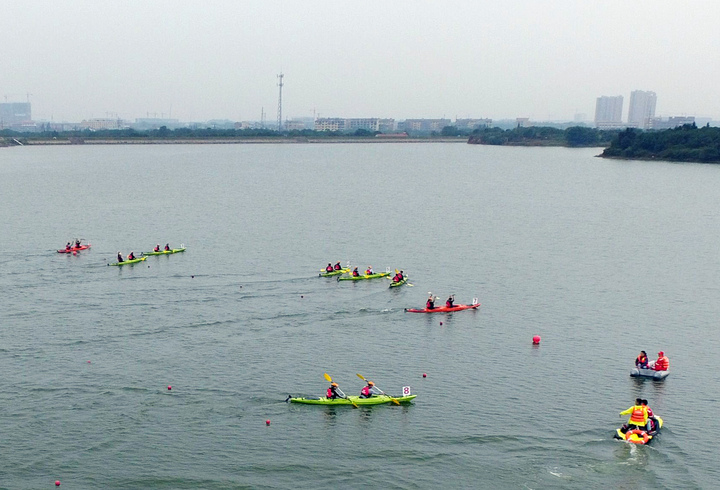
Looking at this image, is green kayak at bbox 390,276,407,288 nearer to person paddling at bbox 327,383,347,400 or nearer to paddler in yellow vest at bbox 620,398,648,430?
person paddling at bbox 327,383,347,400

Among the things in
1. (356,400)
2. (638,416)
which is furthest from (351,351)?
(638,416)

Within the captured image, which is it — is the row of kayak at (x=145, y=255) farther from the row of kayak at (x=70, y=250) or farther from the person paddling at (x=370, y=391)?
the person paddling at (x=370, y=391)

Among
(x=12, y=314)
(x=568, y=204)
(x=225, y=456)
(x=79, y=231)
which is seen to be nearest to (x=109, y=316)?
(x=12, y=314)

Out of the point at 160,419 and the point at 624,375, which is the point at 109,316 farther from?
the point at 624,375

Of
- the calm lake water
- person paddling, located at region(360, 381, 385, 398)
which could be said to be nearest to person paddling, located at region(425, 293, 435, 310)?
the calm lake water

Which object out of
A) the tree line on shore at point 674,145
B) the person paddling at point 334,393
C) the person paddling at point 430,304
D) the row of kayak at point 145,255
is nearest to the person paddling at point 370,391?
the person paddling at point 334,393

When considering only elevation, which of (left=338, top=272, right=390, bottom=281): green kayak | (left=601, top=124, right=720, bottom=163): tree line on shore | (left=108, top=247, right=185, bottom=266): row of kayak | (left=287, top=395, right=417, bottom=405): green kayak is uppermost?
(left=601, top=124, right=720, bottom=163): tree line on shore

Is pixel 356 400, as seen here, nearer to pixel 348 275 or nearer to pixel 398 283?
pixel 398 283
